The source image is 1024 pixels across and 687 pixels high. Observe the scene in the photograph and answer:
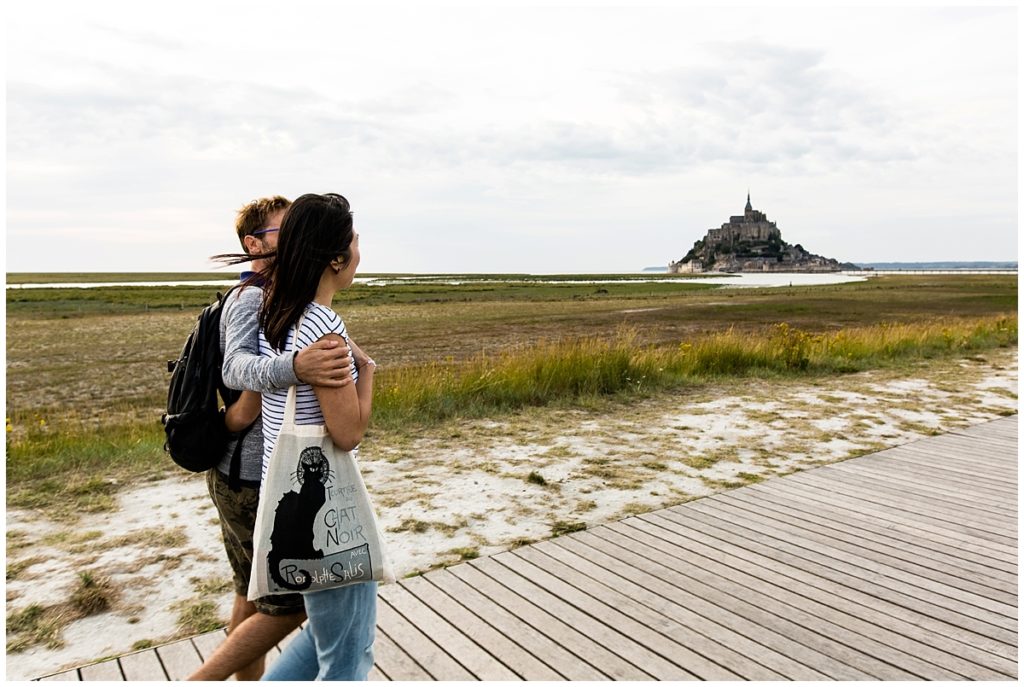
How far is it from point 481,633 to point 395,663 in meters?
0.34

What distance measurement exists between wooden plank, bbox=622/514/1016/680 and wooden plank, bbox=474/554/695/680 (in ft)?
2.41

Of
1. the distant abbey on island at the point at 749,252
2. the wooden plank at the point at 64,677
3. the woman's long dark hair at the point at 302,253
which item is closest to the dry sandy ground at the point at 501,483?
the wooden plank at the point at 64,677

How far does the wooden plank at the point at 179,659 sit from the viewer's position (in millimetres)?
2611

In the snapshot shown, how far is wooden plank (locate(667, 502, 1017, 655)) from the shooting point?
9.27 ft

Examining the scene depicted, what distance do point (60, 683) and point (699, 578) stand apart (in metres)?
2.44

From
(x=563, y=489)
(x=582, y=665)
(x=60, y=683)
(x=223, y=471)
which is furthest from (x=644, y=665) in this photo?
(x=563, y=489)

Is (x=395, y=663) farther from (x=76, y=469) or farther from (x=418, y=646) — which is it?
(x=76, y=469)

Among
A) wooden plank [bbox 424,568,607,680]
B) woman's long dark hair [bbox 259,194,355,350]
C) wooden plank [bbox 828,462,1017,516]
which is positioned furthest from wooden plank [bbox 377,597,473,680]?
wooden plank [bbox 828,462,1017,516]

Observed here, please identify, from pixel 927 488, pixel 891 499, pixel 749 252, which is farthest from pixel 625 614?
pixel 749 252

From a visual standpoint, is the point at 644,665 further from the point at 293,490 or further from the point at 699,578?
the point at 293,490

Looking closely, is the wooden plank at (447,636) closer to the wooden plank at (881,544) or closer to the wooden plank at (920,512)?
the wooden plank at (881,544)

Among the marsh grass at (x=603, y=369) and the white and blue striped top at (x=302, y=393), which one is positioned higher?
the white and blue striped top at (x=302, y=393)

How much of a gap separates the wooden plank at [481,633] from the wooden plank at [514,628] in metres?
0.02

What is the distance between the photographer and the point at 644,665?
8.61ft
